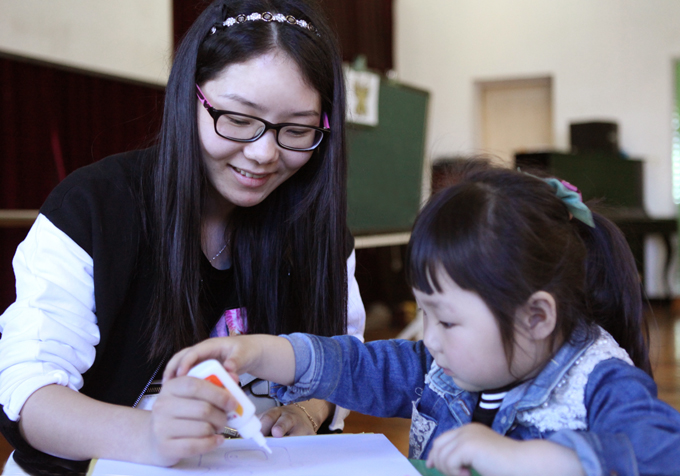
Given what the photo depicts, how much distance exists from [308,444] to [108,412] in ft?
0.77

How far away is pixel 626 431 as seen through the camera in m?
0.62

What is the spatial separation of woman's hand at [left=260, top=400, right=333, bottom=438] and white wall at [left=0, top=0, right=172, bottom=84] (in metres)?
2.14

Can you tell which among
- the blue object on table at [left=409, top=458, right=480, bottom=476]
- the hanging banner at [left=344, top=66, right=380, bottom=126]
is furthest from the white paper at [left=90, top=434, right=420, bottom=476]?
the hanging banner at [left=344, top=66, right=380, bottom=126]

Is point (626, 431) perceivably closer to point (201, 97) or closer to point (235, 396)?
point (235, 396)

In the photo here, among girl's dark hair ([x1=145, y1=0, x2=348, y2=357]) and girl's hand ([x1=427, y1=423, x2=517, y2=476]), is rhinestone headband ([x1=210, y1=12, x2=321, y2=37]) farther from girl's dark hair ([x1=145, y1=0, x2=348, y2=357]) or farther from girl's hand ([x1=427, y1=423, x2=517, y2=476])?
girl's hand ([x1=427, y1=423, x2=517, y2=476])

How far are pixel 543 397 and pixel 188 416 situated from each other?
0.38 m

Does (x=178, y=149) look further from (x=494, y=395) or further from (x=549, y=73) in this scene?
(x=549, y=73)

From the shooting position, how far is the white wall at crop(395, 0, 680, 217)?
591 cm

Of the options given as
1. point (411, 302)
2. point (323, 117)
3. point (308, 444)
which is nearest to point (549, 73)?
point (411, 302)

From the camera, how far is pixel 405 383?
890 mm

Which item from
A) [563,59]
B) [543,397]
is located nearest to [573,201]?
[543,397]

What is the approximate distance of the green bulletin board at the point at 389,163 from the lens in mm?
3516

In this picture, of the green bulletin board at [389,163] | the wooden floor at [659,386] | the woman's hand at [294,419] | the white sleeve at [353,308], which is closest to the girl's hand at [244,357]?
the woman's hand at [294,419]

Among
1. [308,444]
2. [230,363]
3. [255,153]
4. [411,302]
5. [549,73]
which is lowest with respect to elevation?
[411,302]
